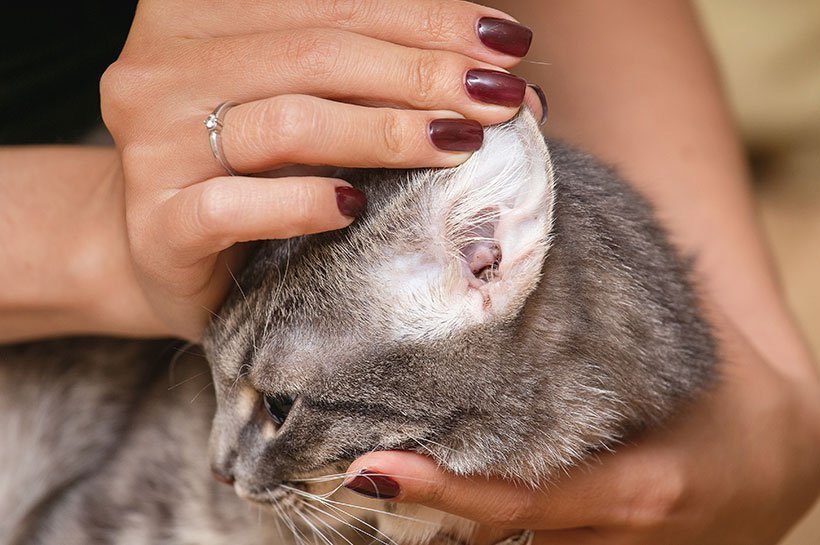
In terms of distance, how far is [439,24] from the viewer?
2.69ft

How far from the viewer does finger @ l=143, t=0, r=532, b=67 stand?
814mm

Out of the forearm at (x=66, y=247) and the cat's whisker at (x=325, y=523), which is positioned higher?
the forearm at (x=66, y=247)

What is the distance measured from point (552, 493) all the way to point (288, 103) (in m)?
0.51

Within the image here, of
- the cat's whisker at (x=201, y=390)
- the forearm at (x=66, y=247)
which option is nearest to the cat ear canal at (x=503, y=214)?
the forearm at (x=66, y=247)

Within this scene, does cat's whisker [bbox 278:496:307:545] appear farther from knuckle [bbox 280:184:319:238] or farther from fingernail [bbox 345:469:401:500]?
knuckle [bbox 280:184:319:238]

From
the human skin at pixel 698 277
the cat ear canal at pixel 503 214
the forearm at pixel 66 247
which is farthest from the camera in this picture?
the forearm at pixel 66 247

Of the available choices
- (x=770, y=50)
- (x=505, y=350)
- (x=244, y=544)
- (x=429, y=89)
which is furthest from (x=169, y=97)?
(x=770, y=50)

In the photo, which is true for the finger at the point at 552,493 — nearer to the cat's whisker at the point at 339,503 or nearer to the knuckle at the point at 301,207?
the cat's whisker at the point at 339,503

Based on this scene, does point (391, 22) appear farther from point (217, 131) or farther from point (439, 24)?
point (217, 131)

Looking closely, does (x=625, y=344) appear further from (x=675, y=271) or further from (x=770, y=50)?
(x=770, y=50)

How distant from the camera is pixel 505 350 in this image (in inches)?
33.7

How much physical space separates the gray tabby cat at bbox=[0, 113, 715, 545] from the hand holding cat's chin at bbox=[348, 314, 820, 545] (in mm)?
32

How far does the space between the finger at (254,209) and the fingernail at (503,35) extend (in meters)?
0.20

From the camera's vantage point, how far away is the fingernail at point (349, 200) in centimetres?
83
